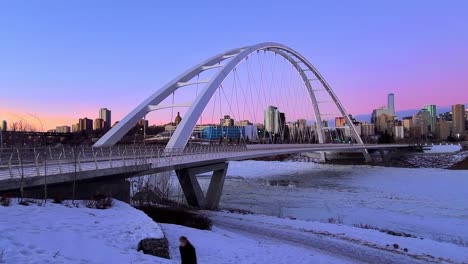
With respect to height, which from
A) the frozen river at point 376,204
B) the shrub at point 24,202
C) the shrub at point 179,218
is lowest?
the frozen river at point 376,204

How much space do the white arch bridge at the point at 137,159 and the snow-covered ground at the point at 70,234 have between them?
1875 millimetres

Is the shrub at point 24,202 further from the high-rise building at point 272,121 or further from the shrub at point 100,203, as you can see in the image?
the high-rise building at point 272,121

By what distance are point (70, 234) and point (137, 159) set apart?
1314cm

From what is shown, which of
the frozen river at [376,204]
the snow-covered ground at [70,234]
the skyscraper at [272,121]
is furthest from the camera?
the skyscraper at [272,121]

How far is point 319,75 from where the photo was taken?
78.4 metres

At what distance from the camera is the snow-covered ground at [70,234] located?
8.01m

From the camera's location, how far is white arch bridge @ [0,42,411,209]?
48.9ft

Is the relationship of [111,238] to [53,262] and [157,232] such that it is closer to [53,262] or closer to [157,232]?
[157,232]

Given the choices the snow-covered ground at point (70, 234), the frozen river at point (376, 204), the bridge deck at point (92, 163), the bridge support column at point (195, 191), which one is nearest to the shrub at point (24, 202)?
the snow-covered ground at point (70, 234)

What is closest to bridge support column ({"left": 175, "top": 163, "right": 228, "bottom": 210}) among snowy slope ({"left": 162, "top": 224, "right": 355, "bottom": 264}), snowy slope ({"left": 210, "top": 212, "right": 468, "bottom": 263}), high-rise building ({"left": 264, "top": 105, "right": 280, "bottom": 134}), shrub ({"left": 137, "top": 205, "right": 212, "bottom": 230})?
shrub ({"left": 137, "top": 205, "right": 212, "bottom": 230})

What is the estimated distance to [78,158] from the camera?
59.0 ft

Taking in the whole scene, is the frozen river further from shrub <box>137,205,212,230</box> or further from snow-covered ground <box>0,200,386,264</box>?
snow-covered ground <box>0,200,386,264</box>

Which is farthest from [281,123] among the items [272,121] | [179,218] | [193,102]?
[179,218]

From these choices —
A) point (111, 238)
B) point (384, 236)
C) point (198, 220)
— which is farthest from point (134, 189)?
point (111, 238)
